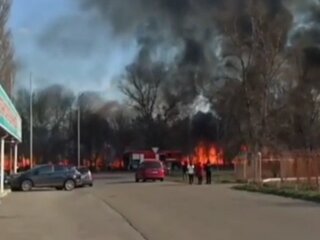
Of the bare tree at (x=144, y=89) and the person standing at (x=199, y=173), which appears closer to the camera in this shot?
the person standing at (x=199, y=173)

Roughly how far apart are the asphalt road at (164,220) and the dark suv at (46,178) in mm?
16004

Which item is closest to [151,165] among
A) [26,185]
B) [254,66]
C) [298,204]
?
[254,66]

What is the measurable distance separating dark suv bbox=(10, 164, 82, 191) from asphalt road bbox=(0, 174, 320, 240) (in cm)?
1600

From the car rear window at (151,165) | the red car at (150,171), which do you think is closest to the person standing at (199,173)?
the red car at (150,171)

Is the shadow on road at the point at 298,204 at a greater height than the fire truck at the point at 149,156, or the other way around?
the fire truck at the point at 149,156

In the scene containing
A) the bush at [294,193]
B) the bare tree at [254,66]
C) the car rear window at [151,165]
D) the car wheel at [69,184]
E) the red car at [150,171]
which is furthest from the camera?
the car rear window at [151,165]

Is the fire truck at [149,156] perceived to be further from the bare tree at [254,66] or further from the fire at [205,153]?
the bare tree at [254,66]

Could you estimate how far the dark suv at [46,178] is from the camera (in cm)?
4559

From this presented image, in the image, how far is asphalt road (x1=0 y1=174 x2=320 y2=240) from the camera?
1677 cm

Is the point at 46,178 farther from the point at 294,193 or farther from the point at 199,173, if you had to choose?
the point at 294,193

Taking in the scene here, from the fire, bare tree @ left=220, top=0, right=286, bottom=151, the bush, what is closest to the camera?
the bush

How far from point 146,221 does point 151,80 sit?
91.4 m

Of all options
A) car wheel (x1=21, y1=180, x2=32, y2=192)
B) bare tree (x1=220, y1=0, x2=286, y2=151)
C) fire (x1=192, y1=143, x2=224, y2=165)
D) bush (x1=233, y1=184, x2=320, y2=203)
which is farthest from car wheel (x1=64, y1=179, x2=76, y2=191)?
fire (x1=192, y1=143, x2=224, y2=165)

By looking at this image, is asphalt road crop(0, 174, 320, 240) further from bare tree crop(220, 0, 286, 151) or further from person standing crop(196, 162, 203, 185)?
bare tree crop(220, 0, 286, 151)
